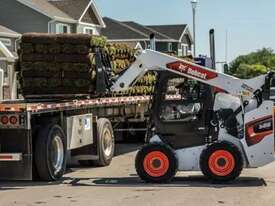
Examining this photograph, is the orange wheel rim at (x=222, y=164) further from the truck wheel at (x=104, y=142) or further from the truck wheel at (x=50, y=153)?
the truck wheel at (x=104, y=142)

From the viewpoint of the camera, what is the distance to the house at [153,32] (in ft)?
239

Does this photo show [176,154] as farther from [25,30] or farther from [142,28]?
[142,28]

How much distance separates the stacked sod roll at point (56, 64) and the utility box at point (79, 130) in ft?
2.23

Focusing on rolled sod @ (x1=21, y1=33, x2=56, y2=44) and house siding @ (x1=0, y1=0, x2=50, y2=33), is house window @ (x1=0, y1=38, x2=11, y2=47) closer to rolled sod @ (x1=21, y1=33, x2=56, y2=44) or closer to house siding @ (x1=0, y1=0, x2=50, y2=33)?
house siding @ (x1=0, y1=0, x2=50, y2=33)

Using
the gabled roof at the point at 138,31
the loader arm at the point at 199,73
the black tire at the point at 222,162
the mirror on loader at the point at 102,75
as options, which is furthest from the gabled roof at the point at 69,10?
the black tire at the point at 222,162

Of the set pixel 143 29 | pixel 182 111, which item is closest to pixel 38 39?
pixel 182 111

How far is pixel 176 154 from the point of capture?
12.7m

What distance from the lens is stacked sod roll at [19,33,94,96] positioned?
1488 centimetres

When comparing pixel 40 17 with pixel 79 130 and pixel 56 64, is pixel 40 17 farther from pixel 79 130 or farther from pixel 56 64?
pixel 79 130

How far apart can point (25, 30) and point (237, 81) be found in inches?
1596

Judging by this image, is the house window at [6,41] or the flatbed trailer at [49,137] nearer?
the flatbed trailer at [49,137]

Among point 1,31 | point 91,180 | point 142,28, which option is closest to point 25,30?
point 1,31

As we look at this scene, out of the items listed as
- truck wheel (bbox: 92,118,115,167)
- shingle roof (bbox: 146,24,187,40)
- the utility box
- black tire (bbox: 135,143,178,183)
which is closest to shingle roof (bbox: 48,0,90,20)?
shingle roof (bbox: 146,24,187,40)

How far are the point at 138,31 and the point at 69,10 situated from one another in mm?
22837
